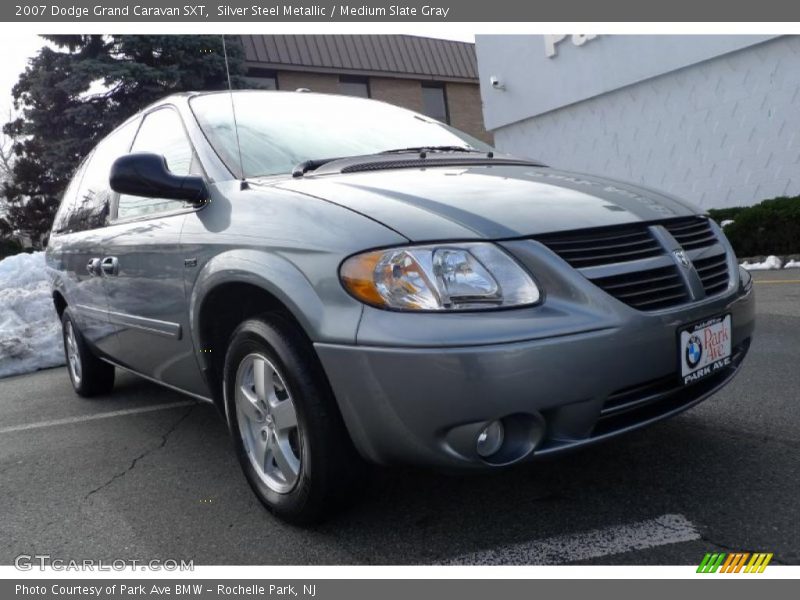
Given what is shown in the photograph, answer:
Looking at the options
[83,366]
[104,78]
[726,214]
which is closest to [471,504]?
[83,366]

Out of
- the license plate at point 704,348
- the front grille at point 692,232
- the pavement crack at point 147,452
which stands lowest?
the pavement crack at point 147,452

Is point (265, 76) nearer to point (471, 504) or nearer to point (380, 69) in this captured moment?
point (380, 69)

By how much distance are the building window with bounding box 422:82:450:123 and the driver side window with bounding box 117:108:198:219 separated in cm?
2127

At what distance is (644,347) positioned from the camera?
2.01 metres

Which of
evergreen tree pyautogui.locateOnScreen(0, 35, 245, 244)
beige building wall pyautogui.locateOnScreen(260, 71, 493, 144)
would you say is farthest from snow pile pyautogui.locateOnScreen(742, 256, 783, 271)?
beige building wall pyautogui.locateOnScreen(260, 71, 493, 144)

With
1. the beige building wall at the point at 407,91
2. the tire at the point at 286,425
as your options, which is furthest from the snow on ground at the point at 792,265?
the beige building wall at the point at 407,91

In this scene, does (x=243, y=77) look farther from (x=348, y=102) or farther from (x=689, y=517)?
(x=689, y=517)

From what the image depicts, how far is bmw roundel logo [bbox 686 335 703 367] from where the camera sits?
2152 mm

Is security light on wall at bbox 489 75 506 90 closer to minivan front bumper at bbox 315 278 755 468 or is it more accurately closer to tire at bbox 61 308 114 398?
tire at bbox 61 308 114 398

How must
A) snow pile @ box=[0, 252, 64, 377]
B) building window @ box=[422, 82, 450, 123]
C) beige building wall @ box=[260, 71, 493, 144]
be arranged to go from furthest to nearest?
building window @ box=[422, 82, 450, 123] < beige building wall @ box=[260, 71, 493, 144] < snow pile @ box=[0, 252, 64, 377]

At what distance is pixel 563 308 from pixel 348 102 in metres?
2.12

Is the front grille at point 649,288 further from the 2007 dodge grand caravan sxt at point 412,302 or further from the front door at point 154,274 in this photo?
the front door at point 154,274

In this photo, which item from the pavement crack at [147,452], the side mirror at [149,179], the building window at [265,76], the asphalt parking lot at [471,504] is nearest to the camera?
the asphalt parking lot at [471,504]

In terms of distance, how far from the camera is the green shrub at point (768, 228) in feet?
29.7
